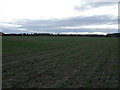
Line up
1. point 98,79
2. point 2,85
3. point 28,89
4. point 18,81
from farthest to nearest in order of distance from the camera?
point 98,79 < point 18,81 < point 2,85 < point 28,89

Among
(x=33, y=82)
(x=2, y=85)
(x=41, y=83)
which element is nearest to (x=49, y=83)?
(x=41, y=83)

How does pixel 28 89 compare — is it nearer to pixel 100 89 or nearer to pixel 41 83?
pixel 41 83

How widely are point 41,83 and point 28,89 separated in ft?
2.63

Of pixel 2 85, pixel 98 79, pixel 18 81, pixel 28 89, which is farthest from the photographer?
pixel 98 79

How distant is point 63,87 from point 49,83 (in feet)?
2.61

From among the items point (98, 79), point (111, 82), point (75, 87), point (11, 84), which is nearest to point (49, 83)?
point (75, 87)

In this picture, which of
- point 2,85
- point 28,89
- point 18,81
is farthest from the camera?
point 18,81

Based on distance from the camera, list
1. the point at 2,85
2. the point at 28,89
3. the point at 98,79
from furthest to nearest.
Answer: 1. the point at 98,79
2. the point at 2,85
3. the point at 28,89

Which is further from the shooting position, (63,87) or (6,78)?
(6,78)

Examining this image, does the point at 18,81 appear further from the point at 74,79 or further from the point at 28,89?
the point at 74,79

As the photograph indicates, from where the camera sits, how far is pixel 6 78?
269 inches

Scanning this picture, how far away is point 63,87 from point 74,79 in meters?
1.25

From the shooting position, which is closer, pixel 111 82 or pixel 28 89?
pixel 28 89

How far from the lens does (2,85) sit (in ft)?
19.4
